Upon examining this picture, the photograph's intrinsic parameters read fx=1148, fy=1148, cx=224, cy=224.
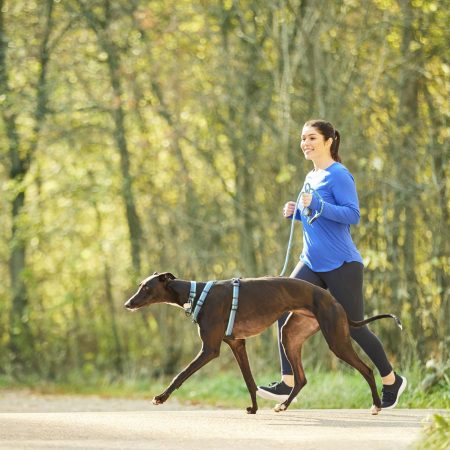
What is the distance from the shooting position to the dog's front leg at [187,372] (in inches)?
271

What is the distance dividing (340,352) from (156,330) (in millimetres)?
9375

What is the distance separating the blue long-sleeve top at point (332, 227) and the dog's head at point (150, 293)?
1048mm

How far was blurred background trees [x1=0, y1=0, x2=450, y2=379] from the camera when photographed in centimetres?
1250

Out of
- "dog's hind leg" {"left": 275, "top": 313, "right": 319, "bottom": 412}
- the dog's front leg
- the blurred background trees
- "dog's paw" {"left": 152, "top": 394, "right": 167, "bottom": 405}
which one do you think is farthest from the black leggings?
the blurred background trees

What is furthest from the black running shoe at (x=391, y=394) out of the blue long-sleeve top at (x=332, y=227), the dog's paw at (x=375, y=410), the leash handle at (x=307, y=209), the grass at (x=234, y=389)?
the grass at (x=234, y=389)

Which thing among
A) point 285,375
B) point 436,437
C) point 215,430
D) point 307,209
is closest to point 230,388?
point 285,375

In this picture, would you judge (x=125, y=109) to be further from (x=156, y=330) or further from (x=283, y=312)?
(x=283, y=312)

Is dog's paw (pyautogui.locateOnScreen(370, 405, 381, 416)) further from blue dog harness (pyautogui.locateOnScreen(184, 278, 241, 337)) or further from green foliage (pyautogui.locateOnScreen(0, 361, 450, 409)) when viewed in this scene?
green foliage (pyautogui.locateOnScreen(0, 361, 450, 409))

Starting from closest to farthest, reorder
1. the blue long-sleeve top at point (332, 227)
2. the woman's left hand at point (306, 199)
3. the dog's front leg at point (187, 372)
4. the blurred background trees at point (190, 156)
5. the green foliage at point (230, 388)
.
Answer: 1. the dog's front leg at point (187, 372)
2. the woman's left hand at point (306, 199)
3. the blue long-sleeve top at point (332, 227)
4. the green foliage at point (230, 388)
5. the blurred background trees at point (190, 156)

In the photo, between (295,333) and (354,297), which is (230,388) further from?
(354,297)

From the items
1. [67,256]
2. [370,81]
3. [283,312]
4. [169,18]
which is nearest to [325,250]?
[283,312]

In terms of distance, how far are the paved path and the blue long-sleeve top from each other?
102 centimetres

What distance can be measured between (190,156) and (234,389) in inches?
186

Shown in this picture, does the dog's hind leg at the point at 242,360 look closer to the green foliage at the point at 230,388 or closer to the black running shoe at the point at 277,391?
the black running shoe at the point at 277,391
